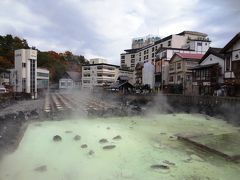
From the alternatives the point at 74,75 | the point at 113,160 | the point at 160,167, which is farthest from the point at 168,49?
the point at 160,167

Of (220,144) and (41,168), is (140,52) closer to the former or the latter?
(220,144)

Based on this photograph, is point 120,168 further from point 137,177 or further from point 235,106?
point 235,106

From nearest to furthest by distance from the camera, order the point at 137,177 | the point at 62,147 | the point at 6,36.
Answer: the point at 137,177 → the point at 62,147 → the point at 6,36

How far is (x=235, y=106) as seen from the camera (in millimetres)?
19234

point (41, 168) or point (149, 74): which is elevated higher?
point (149, 74)

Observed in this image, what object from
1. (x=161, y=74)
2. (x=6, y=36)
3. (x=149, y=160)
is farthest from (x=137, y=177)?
(x=6, y=36)

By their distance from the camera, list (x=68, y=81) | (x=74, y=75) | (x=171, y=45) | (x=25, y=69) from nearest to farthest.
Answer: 1. (x=25, y=69)
2. (x=171, y=45)
3. (x=68, y=81)
4. (x=74, y=75)

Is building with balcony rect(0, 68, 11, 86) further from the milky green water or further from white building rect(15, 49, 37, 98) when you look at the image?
the milky green water

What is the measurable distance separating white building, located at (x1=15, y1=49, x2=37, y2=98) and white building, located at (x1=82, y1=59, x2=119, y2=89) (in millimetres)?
27591

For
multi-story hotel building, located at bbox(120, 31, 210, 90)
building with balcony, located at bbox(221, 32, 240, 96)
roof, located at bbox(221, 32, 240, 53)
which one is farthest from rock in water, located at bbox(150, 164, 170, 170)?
multi-story hotel building, located at bbox(120, 31, 210, 90)

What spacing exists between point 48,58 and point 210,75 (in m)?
48.5

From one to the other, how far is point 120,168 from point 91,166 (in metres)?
1.09

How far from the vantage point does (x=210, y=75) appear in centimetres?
2866

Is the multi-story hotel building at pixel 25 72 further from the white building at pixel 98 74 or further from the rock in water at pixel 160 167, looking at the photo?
the rock in water at pixel 160 167
